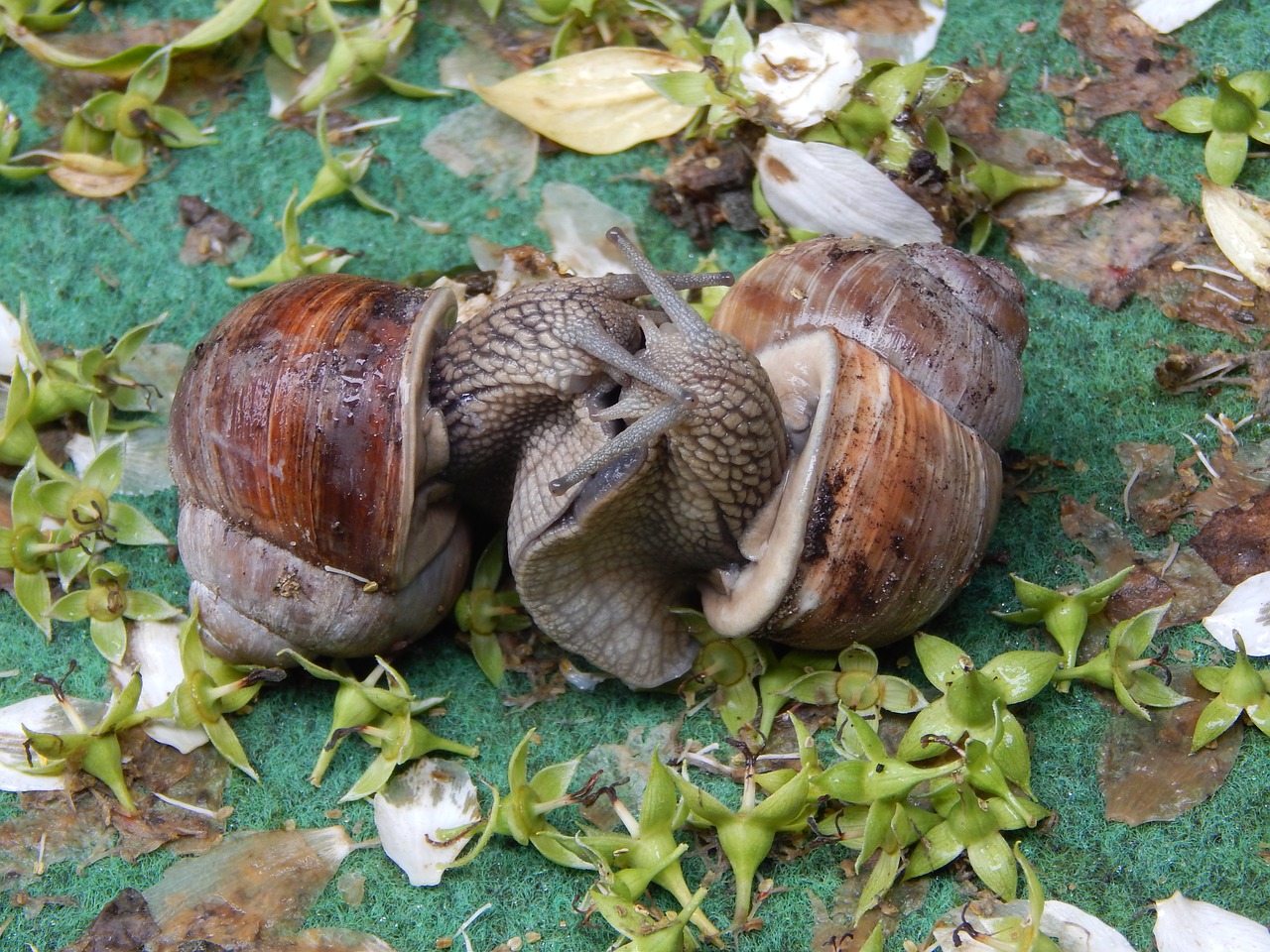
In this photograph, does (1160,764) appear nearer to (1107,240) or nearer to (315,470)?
(1107,240)

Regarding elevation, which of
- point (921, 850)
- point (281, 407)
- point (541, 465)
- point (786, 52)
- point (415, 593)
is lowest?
point (921, 850)

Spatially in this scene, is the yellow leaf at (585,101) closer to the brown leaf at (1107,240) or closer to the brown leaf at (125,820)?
the brown leaf at (1107,240)

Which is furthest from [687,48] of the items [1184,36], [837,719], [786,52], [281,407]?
[837,719]

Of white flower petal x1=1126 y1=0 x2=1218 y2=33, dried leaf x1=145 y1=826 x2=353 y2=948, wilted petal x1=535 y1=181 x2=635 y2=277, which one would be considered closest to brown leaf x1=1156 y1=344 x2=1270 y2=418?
white flower petal x1=1126 y1=0 x2=1218 y2=33

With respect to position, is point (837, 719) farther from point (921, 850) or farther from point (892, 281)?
point (892, 281)

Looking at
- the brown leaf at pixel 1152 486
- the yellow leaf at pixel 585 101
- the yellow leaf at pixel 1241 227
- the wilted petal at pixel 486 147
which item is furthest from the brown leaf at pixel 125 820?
the yellow leaf at pixel 1241 227

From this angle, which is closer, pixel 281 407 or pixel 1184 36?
pixel 281 407
